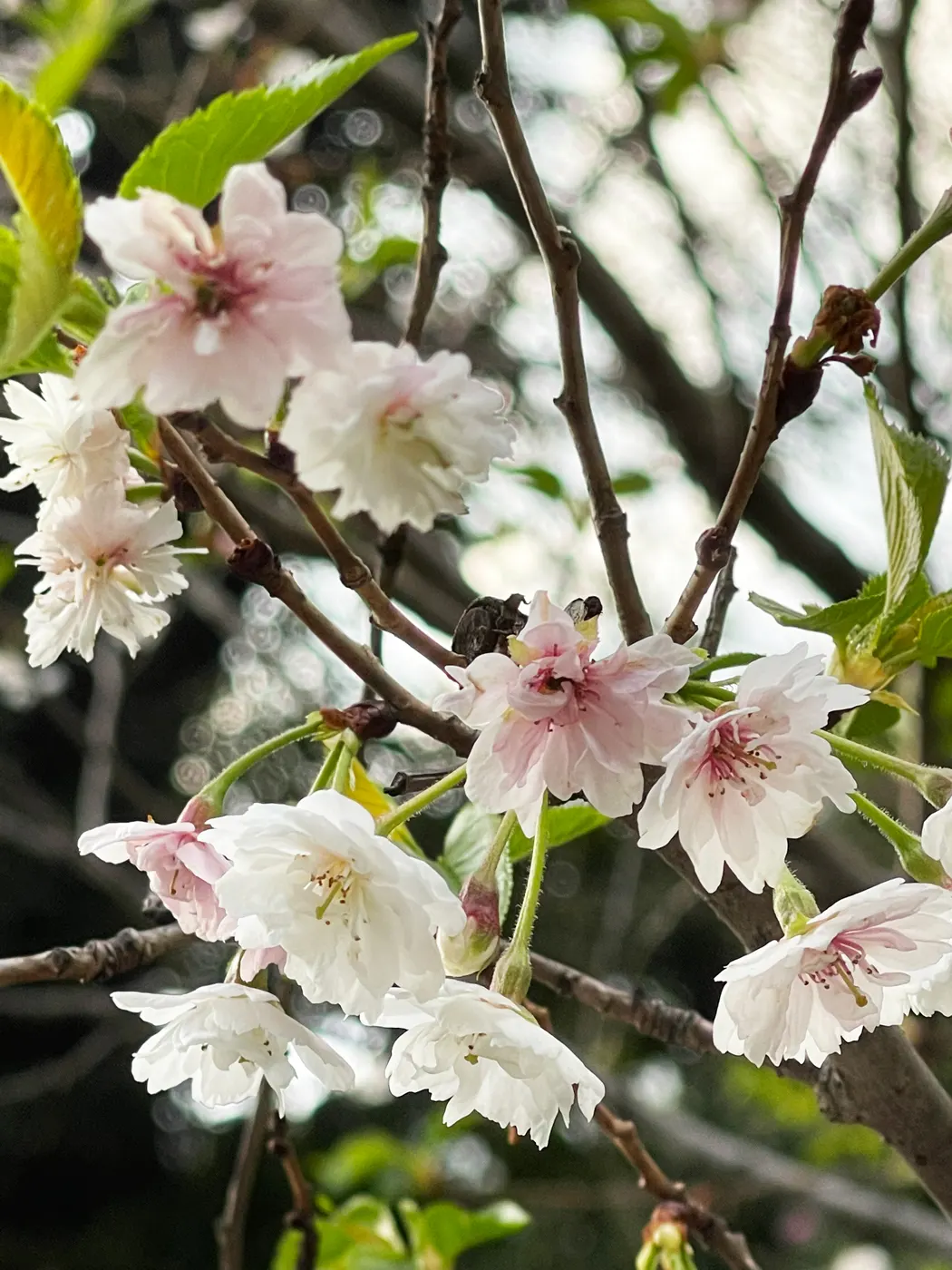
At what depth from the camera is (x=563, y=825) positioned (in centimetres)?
73

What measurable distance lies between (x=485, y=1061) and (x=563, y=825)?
0.18m

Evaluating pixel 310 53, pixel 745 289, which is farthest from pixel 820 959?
pixel 310 53

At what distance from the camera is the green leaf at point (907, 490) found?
600 mm

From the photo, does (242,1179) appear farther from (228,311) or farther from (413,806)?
(228,311)

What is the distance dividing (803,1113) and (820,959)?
2.62m

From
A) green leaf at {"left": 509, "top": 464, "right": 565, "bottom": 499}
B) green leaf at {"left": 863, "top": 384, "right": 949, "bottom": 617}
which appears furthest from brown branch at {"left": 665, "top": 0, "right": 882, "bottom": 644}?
green leaf at {"left": 509, "top": 464, "right": 565, "bottom": 499}

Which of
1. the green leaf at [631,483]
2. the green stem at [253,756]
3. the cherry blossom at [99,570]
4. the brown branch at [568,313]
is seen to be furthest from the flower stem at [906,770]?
the green leaf at [631,483]

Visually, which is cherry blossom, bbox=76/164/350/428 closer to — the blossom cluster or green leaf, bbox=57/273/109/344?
green leaf, bbox=57/273/109/344

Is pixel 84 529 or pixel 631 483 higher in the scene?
pixel 631 483

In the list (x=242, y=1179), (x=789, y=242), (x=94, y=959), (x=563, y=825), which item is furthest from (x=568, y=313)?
(x=242, y=1179)

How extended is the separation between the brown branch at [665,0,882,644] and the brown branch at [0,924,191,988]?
41 cm

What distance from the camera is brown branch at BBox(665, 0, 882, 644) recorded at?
53 cm

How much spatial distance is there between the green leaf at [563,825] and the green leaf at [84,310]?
38 cm

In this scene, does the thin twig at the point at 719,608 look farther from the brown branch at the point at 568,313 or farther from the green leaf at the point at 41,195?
the green leaf at the point at 41,195
